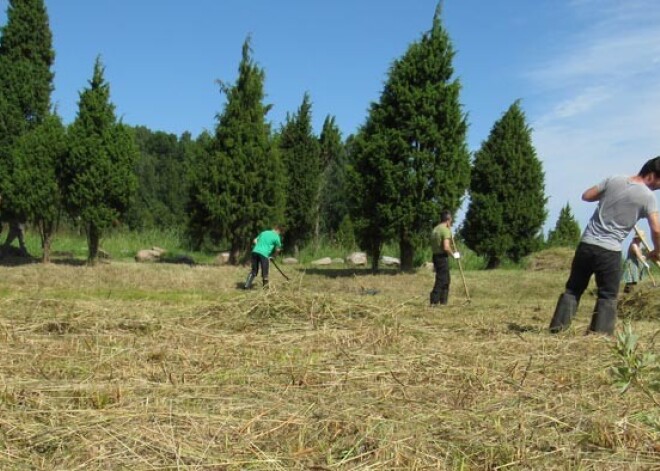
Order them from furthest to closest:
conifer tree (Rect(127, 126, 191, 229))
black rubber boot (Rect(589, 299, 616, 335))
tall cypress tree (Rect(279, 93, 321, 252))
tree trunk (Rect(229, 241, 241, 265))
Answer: conifer tree (Rect(127, 126, 191, 229))
tall cypress tree (Rect(279, 93, 321, 252))
tree trunk (Rect(229, 241, 241, 265))
black rubber boot (Rect(589, 299, 616, 335))

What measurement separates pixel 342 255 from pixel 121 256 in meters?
7.84

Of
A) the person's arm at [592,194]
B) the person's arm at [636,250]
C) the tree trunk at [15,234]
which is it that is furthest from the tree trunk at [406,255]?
the person's arm at [592,194]

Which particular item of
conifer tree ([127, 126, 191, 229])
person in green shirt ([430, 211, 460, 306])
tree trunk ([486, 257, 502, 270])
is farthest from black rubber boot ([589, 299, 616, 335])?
conifer tree ([127, 126, 191, 229])

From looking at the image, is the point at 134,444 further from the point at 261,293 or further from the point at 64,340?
the point at 261,293

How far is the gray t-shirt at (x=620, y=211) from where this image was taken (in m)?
5.71

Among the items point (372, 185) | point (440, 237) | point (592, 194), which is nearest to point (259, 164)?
point (372, 185)

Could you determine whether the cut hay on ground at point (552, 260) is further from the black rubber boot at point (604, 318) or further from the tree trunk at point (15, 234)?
the tree trunk at point (15, 234)

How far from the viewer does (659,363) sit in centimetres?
301

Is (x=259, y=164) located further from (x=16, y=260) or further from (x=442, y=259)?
(x=442, y=259)

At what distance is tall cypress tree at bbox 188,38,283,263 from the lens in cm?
1912

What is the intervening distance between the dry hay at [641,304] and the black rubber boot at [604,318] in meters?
2.40

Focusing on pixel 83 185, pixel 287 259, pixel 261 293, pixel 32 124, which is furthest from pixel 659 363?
pixel 287 259

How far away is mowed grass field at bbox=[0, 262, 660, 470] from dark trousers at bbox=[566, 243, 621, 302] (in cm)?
37

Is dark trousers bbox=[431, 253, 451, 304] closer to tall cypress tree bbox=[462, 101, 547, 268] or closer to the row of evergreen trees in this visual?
the row of evergreen trees
